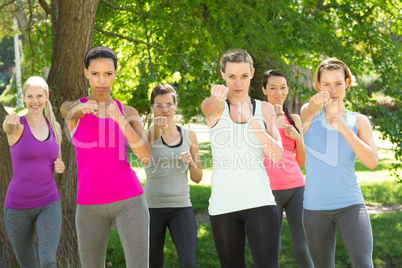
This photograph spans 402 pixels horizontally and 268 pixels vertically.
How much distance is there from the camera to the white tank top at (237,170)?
3.43 m

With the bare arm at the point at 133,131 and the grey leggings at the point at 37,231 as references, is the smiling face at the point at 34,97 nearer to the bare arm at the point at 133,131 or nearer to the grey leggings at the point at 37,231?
the grey leggings at the point at 37,231

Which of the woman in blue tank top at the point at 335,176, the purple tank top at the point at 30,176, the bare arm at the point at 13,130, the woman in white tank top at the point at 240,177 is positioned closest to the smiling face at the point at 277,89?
the woman in blue tank top at the point at 335,176

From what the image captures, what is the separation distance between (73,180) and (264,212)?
3.08 meters

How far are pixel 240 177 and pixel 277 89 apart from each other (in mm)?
1971

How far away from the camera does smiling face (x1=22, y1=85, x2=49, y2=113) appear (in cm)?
425

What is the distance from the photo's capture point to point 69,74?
5.65 m

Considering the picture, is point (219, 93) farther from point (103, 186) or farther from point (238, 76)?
point (103, 186)

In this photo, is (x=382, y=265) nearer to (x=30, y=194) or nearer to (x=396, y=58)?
(x=396, y=58)

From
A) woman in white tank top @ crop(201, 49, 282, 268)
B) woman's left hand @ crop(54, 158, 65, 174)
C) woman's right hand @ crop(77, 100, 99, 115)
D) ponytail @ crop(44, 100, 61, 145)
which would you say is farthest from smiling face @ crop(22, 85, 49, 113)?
woman in white tank top @ crop(201, 49, 282, 268)

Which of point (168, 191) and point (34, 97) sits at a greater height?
point (34, 97)

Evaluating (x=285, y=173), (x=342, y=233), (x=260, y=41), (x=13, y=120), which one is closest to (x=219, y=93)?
(x=342, y=233)

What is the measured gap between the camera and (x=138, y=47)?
32.1ft

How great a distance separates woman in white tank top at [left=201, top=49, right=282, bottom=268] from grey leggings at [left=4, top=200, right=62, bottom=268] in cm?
144

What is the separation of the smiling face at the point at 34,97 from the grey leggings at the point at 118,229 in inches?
48.3
